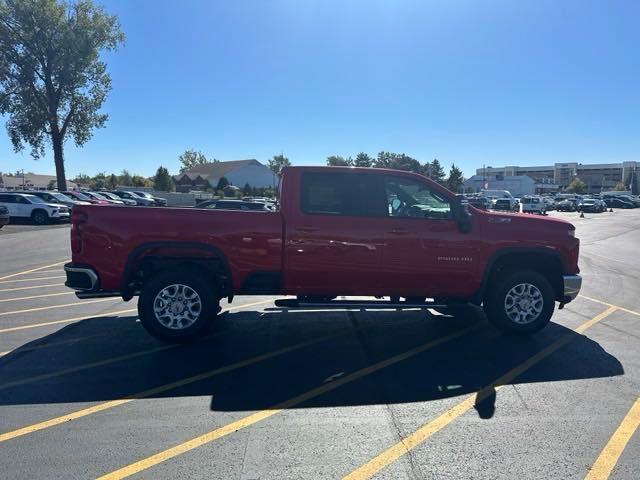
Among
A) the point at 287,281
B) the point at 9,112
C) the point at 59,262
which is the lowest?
the point at 59,262

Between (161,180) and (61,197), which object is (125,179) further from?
(61,197)

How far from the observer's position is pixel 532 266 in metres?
6.74

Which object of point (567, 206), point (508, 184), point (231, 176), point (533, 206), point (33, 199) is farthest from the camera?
point (508, 184)

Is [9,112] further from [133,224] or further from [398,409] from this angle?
[398,409]

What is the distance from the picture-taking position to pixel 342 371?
5223 mm

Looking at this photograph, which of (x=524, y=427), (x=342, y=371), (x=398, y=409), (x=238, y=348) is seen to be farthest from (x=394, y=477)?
(x=238, y=348)

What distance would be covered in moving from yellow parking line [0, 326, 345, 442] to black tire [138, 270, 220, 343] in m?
0.87

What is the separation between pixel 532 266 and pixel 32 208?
26514mm

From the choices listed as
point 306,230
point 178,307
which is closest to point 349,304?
point 306,230

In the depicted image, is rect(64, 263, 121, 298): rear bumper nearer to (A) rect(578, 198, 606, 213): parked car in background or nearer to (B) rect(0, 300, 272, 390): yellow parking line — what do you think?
(B) rect(0, 300, 272, 390): yellow parking line

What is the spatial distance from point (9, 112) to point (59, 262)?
3288 cm

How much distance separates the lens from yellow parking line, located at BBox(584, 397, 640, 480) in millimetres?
3375

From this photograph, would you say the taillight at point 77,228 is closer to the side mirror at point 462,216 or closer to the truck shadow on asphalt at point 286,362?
the truck shadow on asphalt at point 286,362

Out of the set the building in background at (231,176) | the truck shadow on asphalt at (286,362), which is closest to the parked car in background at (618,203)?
the building in background at (231,176)
